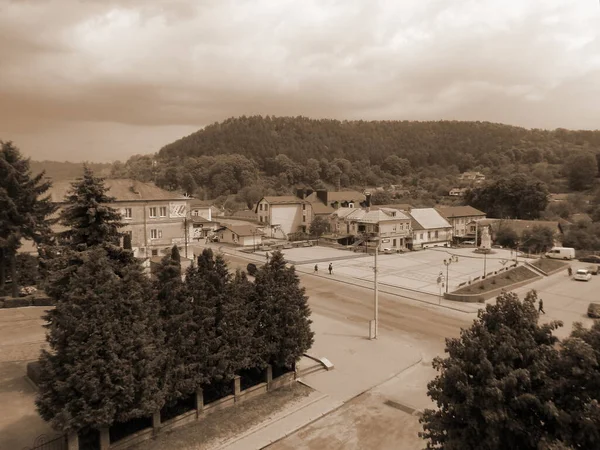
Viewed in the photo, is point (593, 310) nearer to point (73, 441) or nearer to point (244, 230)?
point (73, 441)

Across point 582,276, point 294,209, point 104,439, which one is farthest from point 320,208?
point 104,439

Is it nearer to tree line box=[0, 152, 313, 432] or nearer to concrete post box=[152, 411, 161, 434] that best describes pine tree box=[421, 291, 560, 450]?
tree line box=[0, 152, 313, 432]

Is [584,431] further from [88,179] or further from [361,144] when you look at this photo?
[361,144]

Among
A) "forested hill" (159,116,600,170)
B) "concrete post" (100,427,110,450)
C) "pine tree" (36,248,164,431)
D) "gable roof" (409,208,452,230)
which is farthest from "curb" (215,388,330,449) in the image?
"forested hill" (159,116,600,170)

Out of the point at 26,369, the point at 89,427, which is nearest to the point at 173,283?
the point at 89,427

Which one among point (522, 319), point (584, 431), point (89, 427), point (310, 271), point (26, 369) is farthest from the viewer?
point (310, 271)

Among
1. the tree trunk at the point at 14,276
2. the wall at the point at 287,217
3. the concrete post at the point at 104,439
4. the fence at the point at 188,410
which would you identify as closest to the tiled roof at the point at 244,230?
the wall at the point at 287,217
